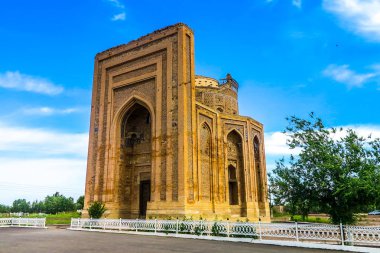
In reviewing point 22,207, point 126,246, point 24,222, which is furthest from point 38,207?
point 126,246

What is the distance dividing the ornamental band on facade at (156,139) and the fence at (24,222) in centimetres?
290

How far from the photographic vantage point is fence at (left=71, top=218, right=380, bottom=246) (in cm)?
888

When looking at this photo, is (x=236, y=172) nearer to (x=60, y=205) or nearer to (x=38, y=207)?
(x=60, y=205)

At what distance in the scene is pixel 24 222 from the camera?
64.4 feet

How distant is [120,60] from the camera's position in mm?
22078

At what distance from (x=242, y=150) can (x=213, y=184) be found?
22.9 feet

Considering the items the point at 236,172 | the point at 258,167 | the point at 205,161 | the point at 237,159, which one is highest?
the point at 237,159

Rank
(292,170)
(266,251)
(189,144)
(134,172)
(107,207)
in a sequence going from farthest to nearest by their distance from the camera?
(134,172), (107,207), (189,144), (292,170), (266,251)

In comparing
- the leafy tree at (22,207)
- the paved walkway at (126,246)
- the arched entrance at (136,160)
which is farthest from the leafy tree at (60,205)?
the paved walkway at (126,246)

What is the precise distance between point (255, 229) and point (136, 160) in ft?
38.7

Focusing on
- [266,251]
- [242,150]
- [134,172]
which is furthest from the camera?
[242,150]

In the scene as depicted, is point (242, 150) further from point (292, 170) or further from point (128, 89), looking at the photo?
point (292, 170)

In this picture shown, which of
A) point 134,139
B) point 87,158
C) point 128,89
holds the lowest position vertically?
point 87,158

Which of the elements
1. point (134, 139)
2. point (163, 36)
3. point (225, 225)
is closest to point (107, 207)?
point (134, 139)
